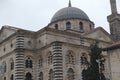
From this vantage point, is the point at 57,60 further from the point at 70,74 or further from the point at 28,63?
the point at 28,63

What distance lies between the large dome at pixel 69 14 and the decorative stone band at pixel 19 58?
10.9m

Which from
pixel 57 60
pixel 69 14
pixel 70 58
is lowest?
pixel 57 60

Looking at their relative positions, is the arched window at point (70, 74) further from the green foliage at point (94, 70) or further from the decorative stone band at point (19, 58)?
the green foliage at point (94, 70)

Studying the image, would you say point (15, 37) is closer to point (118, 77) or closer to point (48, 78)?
point (48, 78)

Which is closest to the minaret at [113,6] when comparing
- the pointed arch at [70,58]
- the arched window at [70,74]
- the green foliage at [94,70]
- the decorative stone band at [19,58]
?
the pointed arch at [70,58]

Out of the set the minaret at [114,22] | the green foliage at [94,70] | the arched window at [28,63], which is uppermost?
the minaret at [114,22]

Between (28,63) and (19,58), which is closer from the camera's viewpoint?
(19,58)

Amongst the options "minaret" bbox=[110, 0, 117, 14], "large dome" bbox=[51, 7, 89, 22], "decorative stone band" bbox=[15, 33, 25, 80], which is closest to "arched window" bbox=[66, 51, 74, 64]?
"decorative stone band" bbox=[15, 33, 25, 80]

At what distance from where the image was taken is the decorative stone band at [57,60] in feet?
124

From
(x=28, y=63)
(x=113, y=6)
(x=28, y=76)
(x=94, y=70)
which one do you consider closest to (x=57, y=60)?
(x=28, y=63)

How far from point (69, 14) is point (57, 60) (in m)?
13.5

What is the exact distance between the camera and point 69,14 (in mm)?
49656

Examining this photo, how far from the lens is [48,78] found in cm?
3906

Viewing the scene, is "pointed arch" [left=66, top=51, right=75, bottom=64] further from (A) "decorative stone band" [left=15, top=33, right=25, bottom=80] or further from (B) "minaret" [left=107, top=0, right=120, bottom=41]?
(B) "minaret" [left=107, top=0, right=120, bottom=41]
